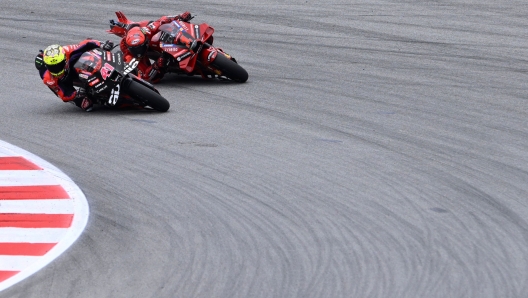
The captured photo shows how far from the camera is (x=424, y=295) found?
231 inches

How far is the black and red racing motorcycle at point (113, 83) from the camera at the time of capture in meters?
11.3

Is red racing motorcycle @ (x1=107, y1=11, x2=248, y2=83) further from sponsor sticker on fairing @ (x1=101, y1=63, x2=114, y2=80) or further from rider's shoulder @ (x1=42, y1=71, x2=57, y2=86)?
rider's shoulder @ (x1=42, y1=71, x2=57, y2=86)

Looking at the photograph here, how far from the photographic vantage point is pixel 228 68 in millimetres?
13125

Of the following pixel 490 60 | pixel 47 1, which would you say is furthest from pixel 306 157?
pixel 47 1

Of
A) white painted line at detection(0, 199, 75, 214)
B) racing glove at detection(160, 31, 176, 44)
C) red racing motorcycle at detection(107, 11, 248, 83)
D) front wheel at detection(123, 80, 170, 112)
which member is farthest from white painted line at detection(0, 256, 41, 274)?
A: racing glove at detection(160, 31, 176, 44)

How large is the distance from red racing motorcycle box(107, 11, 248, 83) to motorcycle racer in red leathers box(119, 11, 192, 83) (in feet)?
0.26

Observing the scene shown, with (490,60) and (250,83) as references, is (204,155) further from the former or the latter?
(490,60)

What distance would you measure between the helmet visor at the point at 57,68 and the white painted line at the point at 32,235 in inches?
161

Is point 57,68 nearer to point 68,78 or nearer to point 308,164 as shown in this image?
point 68,78

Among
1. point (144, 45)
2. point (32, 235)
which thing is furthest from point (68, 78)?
point (32, 235)

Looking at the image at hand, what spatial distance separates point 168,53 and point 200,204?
5511 millimetres

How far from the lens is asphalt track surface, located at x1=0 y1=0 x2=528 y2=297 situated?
6289 millimetres

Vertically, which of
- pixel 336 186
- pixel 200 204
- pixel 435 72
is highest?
pixel 435 72

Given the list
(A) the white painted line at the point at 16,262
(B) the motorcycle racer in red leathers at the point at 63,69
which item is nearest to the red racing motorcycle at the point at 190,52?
(B) the motorcycle racer in red leathers at the point at 63,69
